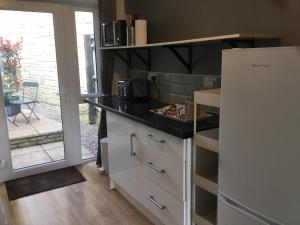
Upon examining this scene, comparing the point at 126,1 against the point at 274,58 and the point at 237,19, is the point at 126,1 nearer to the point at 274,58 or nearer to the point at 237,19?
the point at 237,19

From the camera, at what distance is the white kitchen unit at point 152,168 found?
1771 mm

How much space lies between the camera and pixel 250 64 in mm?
1223

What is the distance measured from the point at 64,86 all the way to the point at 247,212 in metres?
2.64

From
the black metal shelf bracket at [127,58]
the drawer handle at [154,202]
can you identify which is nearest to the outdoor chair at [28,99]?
the black metal shelf bracket at [127,58]

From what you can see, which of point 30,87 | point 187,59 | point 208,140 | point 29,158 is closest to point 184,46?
point 187,59

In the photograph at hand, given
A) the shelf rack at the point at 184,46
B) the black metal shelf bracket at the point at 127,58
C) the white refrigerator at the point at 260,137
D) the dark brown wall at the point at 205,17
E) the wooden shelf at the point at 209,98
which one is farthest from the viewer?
the black metal shelf bracket at the point at 127,58

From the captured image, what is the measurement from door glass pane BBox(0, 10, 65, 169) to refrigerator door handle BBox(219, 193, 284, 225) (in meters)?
2.52

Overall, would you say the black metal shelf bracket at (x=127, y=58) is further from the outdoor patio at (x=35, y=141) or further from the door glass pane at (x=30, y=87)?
the outdoor patio at (x=35, y=141)

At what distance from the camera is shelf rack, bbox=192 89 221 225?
159 cm

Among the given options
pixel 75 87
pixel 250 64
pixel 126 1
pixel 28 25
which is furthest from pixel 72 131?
pixel 250 64

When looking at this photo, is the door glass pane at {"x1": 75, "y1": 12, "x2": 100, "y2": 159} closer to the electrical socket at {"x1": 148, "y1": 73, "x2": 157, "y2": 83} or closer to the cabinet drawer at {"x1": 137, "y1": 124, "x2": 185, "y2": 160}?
the electrical socket at {"x1": 148, "y1": 73, "x2": 157, "y2": 83}

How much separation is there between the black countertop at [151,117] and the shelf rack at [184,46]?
51cm

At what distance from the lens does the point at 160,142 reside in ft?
6.18

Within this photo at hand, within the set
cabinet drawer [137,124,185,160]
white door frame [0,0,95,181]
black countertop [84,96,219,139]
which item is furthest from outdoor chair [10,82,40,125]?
cabinet drawer [137,124,185,160]
